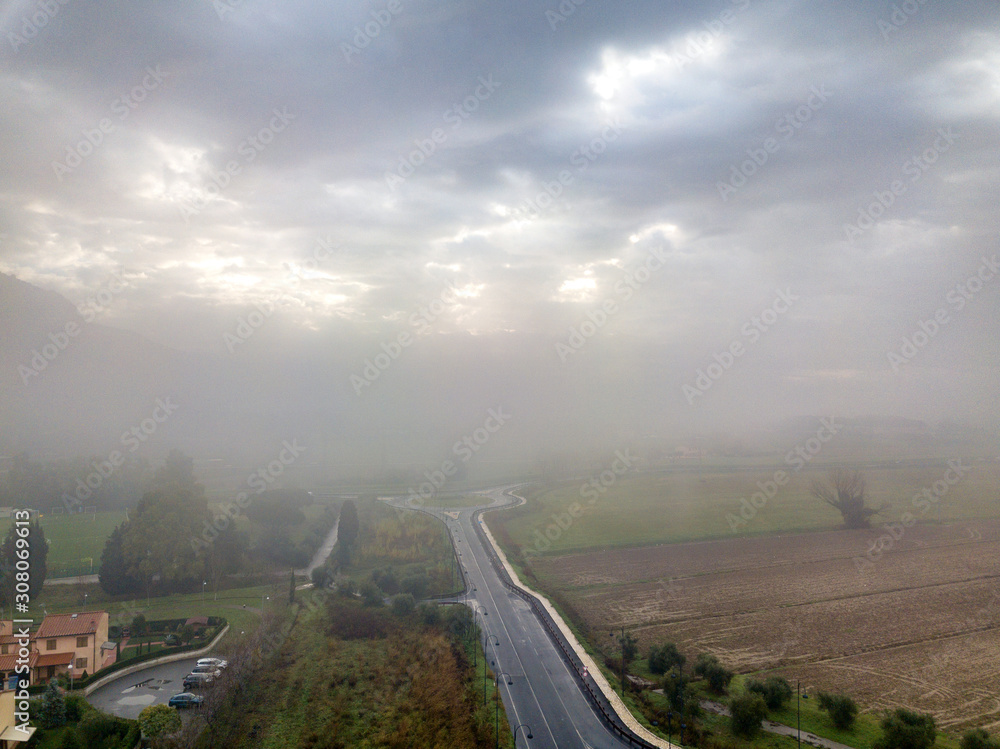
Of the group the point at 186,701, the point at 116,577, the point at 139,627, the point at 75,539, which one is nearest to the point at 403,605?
the point at 186,701

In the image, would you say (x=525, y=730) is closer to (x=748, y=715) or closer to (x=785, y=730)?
(x=748, y=715)

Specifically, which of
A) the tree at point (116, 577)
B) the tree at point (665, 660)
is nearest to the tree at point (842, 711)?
the tree at point (665, 660)

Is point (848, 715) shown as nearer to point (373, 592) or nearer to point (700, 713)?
point (700, 713)

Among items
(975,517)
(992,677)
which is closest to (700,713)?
(992,677)

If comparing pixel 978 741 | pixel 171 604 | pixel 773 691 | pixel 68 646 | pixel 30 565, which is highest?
pixel 30 565

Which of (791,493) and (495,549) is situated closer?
(495,549)

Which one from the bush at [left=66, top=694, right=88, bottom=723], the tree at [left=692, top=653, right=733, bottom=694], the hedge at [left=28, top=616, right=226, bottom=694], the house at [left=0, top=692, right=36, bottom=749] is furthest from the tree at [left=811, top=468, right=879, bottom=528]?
the house at [left=0, top=692, right=36, bottom=749]
